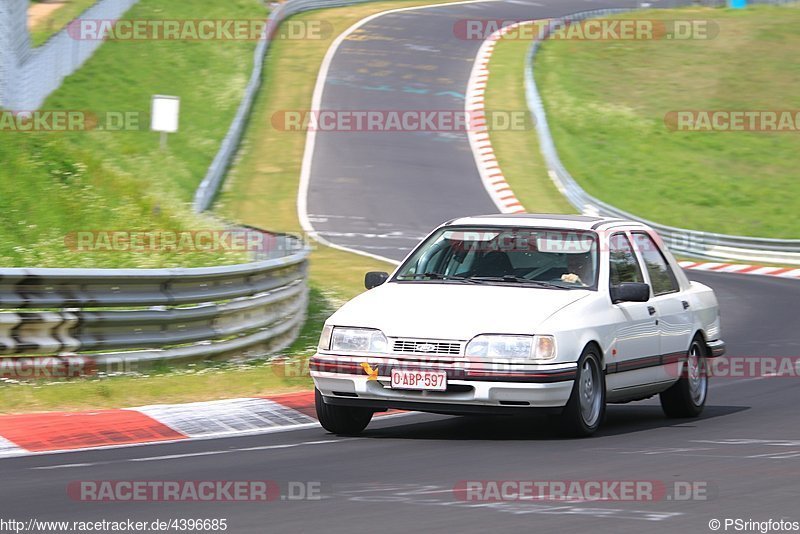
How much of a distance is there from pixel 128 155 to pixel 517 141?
43.5ft

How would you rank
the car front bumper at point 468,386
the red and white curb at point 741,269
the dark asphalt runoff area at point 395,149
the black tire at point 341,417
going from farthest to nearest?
the dark asphalt runoff area at point 395,149, the red and white curb at point 741,269, the black tire at point 341,417, the car front bumper at point 468,386

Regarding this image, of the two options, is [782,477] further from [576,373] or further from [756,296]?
[756,296]

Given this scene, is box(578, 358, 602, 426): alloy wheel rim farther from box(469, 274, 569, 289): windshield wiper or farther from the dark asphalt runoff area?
the dark asphalt runoff area

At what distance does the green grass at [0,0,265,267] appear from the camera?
53.1ft

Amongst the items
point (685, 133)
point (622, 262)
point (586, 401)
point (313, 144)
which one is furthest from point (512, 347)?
point (685, 133)

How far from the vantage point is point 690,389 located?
11.8 m

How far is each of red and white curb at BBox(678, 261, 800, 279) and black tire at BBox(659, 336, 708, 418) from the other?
63.0 feet

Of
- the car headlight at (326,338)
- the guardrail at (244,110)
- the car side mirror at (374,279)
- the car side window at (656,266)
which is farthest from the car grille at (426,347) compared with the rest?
the guardrail at (244,110)

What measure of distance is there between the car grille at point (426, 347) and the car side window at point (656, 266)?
2518 millimetres

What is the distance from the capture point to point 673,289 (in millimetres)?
11945

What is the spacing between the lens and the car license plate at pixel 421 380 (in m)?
9.67

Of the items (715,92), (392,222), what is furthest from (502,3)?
(392,222)

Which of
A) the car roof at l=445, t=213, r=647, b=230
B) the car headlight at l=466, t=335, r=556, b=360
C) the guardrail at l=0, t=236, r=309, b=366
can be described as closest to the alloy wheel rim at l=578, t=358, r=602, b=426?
the car headlight at l=466, t=335, r=556, b=360

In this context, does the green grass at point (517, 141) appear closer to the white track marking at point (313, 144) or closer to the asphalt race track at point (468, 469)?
the white track marking at point (313, 144)
